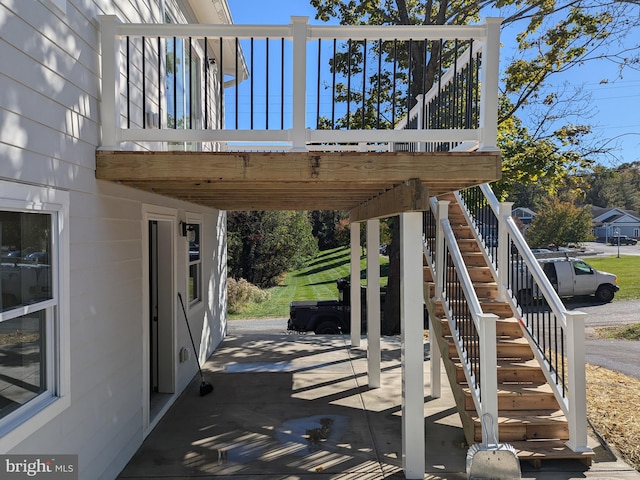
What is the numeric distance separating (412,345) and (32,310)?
8.98ft

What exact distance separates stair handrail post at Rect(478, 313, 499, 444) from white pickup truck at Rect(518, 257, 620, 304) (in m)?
13.1

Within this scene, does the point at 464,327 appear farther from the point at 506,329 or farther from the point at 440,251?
the point at 440,251

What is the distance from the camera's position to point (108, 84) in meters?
3.65

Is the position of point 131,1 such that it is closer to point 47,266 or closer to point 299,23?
point 299,23

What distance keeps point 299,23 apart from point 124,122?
1645 mm

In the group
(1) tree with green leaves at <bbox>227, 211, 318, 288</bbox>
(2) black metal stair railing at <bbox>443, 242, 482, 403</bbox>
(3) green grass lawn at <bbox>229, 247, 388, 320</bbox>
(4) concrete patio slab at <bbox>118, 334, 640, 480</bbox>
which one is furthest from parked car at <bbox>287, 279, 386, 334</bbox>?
(1) tree with green leaves at <bbox>227, 211, 318, 288</bbox>

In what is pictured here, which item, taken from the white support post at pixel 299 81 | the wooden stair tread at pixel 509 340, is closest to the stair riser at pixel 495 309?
the wooden stair tread at pixel 509 340

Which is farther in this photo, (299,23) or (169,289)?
(169,289)

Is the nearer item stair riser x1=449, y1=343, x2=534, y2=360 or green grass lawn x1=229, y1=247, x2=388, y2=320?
stair riser x1=449, y1=343, x2=534, y2=360

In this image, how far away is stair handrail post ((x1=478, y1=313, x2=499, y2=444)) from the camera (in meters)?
3.89

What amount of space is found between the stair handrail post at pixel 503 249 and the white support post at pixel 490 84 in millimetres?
1802

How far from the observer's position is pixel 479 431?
4141mm

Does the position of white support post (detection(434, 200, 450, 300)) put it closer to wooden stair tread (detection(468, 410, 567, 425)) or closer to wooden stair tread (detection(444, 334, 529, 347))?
wooden stair tread (detection(444, 334, 529, 347))

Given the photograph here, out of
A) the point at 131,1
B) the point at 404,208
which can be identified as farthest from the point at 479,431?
the point at 131,1
